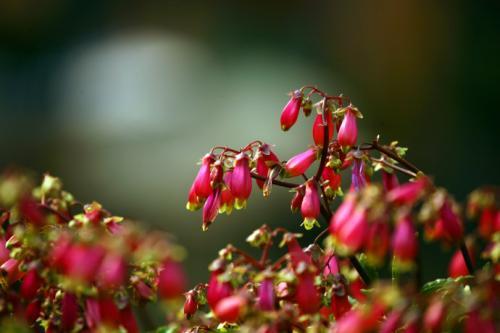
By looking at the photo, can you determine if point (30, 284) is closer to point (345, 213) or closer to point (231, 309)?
point (231, 309)

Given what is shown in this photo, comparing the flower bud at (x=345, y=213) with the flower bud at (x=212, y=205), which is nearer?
the flower bud at (x=345, y=213)

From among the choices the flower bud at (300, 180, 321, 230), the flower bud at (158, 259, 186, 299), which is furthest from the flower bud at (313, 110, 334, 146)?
the flower bud at (158, 259, 186, 299)

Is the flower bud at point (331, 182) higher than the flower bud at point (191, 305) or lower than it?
higher

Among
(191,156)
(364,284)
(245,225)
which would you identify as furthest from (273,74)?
(364,284)

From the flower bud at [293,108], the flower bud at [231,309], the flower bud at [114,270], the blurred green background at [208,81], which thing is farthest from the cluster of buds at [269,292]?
the blurred green background at [208,81]

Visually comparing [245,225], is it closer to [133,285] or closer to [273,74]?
[273,74]

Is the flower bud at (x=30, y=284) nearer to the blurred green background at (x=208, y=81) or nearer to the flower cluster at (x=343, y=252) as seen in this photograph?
the flower cluster at (x=343, y=252)

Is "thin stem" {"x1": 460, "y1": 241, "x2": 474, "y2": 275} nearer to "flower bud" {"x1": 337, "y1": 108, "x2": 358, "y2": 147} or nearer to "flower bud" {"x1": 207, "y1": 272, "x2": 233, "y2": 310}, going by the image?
"flower bud" {"x1": 337, "y1": 108, "x2": 358, "y2": 147}
